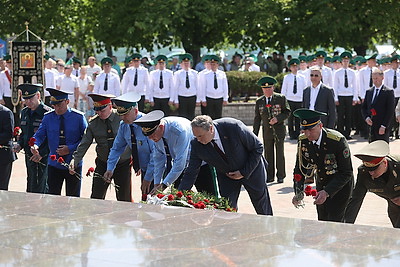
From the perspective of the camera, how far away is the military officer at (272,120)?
15.3 metres

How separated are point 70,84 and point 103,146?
1343cm

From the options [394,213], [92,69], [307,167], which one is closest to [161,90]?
[92,69]

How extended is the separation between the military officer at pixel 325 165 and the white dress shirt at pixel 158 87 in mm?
13959

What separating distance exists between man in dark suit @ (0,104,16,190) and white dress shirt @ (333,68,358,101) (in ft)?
39.9

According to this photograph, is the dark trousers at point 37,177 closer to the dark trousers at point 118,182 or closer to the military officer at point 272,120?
the dark trousers at point 118,182

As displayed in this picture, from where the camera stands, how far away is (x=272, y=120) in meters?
15.2

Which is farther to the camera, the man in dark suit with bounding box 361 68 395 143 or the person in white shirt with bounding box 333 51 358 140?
the person in white shirt with bounding box 333 51 358 140

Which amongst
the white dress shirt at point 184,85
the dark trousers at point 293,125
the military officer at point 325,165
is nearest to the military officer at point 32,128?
the military officer at point 325,165

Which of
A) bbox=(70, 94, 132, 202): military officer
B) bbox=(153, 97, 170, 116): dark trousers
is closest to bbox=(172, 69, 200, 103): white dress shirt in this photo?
bbox=(153, 97, 170, 116): dark trousers

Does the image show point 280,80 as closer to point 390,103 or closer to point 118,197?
point 390,103

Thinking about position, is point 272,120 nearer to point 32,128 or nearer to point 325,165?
point 32,128

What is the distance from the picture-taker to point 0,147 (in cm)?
1272

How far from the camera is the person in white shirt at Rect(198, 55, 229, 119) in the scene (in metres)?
23.2

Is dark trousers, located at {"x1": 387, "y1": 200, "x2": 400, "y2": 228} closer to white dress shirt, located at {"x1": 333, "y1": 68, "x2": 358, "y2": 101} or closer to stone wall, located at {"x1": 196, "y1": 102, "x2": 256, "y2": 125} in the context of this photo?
white dress shirt, located at {"x1": 333, "y1": 68, "x2": 358, "y2": 101}
